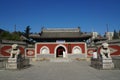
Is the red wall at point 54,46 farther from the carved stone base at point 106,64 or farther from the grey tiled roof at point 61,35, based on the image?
the carved stone base at point 106,64

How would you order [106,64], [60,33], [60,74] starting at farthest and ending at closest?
[60,33]
[106,64]
[60,74]

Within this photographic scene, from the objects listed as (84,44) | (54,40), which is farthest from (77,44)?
(54,40)

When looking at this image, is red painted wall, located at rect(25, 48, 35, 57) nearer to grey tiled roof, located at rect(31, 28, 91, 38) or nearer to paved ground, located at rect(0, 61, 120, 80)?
grey tiled roof, located at rect(31, 28, 91, 38)

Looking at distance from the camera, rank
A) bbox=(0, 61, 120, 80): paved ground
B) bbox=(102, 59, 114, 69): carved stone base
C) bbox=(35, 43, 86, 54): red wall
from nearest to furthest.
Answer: bbox=(0, 61, 120, 80): paved ground < bbox=(102, 59, 114, 69): carved stone base < bbox=(35, 43, 86, 54): red wall

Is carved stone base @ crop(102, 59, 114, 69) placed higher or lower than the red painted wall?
lower

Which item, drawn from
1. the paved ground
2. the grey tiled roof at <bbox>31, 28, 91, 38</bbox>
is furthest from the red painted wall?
the paved ground

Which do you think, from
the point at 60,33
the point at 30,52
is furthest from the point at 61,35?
the point at 30,52

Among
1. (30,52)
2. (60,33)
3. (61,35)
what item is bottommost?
(30,52)

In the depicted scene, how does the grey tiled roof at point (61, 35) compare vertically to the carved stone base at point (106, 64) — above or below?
above

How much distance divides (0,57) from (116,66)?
1926 centimetres

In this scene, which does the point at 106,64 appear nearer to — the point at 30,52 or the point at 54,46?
the point at 54,46

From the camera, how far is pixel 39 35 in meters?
32.9

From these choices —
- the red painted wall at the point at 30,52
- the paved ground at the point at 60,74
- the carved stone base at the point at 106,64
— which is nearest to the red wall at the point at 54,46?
the red painted wall at the point at 30,52

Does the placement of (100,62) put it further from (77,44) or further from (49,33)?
(49,33)
